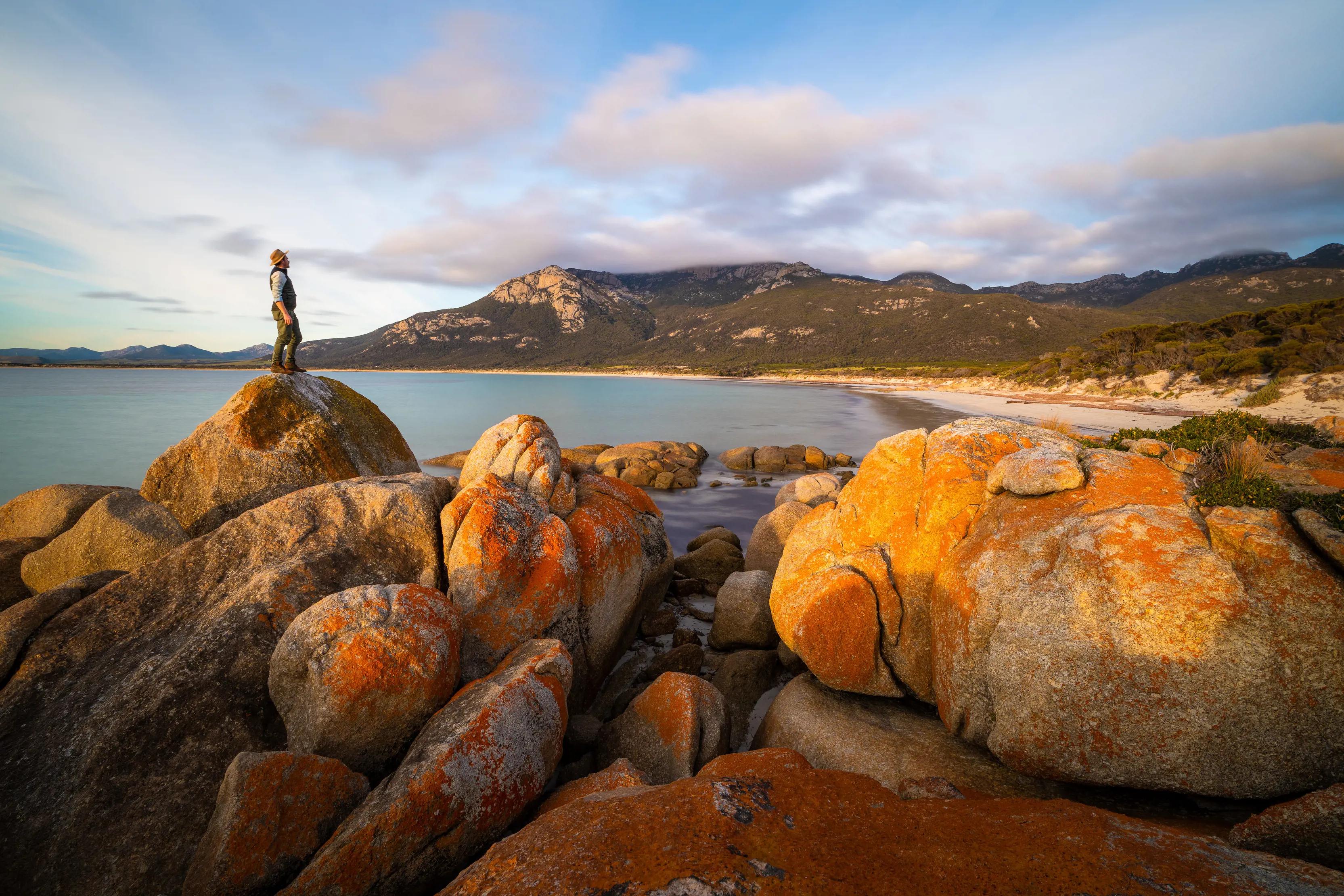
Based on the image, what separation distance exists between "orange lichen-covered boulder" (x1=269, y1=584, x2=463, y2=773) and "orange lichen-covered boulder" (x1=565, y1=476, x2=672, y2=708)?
2489mm

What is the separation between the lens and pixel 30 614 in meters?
5.70

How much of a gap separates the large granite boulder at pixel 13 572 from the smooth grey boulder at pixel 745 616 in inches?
414

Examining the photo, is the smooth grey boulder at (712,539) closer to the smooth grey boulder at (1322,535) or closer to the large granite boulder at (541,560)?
the large granite boulder at (541,560)

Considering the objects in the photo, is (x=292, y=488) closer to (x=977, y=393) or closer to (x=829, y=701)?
(x=829, y=701)

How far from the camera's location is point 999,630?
5.54 metres

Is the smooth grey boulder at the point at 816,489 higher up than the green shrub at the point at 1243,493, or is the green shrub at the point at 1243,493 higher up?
the green shrub at the point at 1243,493

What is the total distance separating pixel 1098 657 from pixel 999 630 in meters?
0.81

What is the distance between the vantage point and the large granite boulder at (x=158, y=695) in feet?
14.7

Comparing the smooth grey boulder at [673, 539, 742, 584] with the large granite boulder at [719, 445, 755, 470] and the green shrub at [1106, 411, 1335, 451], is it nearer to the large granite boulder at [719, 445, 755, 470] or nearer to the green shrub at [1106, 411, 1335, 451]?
the green shrub at [1106, 411, 1335, 451]

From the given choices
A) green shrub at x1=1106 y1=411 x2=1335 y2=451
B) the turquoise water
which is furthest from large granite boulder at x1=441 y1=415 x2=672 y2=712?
green shrub at x1=1106 y1=411 x2=1335 y2=451

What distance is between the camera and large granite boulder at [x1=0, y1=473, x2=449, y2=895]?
4.48 meters

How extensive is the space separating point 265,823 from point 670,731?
151 inches

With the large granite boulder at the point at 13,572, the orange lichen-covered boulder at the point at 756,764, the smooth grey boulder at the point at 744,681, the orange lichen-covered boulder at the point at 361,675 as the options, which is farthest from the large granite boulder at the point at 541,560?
the large granite boulder at the point at 13,572

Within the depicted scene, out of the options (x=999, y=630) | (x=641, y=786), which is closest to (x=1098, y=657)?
(x=999, y=630)
